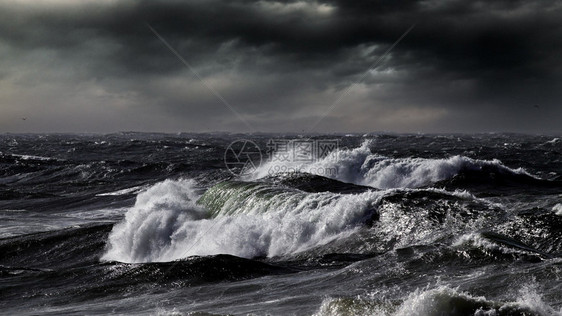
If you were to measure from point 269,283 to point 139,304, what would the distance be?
2051mm

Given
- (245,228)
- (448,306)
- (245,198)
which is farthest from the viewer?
(245,198)

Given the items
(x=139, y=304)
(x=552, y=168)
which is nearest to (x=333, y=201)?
(x=139, y=304)

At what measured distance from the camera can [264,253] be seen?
1284 centimetres

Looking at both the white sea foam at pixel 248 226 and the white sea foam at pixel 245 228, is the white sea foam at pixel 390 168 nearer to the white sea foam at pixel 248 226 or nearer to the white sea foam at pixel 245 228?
the white sea foam at pixel 248 226

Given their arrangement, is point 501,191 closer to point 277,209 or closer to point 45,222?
point 277,209

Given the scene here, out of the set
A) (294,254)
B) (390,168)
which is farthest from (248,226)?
(390,168)

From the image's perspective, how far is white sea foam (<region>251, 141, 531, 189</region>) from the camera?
2791 cm

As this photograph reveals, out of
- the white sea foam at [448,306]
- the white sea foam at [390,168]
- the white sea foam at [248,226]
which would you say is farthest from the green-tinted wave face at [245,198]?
the white sea foam at [390,168]

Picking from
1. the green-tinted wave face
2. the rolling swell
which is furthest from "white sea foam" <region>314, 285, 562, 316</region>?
the green-tinted wave face

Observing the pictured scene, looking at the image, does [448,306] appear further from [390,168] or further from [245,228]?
[390,168]

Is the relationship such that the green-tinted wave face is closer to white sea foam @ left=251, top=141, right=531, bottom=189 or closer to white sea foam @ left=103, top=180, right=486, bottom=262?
white sea foam @ left=103, top=180, right=486, bottom=262

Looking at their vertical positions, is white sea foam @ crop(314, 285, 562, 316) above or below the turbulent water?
above

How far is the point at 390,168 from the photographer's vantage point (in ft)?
98.2

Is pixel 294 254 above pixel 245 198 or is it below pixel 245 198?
below
